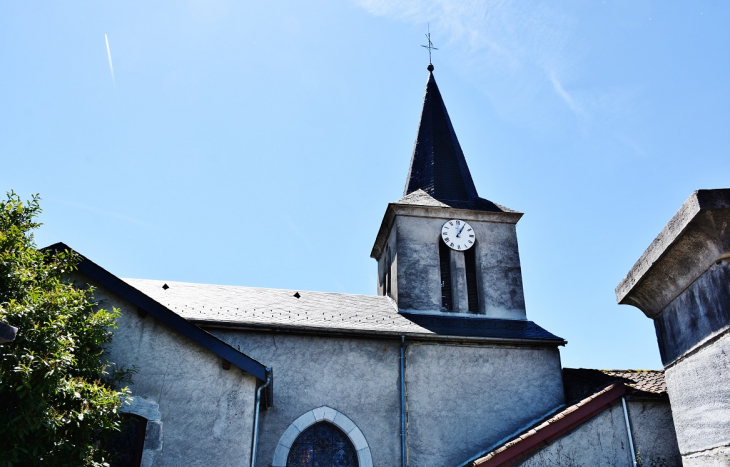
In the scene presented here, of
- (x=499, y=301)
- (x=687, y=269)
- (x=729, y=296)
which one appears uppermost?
(x=499, y=301)

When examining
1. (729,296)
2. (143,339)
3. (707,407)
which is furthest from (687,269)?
(143,339)

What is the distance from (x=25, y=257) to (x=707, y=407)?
737 cm

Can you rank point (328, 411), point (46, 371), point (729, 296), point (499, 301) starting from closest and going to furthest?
point (729, 296) → point (46, 371) → point (328, 411) → point (499, 301)

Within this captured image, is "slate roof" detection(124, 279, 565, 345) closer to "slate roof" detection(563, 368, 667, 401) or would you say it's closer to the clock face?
"slate roof" detection(563, 368, 667, 401)

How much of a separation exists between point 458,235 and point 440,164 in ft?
9.98

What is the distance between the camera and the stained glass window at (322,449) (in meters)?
10.5

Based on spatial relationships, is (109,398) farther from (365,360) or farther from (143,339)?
(365,360)

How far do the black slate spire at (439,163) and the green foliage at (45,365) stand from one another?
1026 cm

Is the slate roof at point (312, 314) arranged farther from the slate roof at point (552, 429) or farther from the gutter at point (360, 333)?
the slate roof at point (552, 429)

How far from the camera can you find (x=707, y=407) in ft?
12.6

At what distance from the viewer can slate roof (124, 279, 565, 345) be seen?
457 inches

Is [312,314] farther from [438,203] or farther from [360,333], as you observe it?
[438,203]

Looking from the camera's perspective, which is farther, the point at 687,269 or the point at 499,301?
Answer: the point at 499,301

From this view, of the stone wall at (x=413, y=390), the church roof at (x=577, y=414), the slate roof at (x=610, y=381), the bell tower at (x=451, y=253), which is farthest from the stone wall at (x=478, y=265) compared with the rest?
the church roof at (x=577, y=414)
